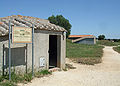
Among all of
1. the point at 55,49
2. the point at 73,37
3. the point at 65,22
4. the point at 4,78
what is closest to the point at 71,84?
the point at 4,78

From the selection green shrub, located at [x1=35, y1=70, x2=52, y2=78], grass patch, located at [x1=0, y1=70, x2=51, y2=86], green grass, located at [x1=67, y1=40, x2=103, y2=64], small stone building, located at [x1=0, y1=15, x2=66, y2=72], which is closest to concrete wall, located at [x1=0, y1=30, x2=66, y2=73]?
small stone building, located at [x1=0, y1=15, x2=66, y2=72]

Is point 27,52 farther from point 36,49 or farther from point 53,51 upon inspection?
point 53,51

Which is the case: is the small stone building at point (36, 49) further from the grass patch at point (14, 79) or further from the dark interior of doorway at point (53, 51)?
the grass patch at point (14, 79)

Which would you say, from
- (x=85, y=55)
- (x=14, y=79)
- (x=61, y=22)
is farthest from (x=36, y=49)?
(x=61, y=22)

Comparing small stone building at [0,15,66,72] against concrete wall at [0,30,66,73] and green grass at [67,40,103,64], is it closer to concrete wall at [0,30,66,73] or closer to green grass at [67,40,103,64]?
concrete wall at [0,30,66,73]

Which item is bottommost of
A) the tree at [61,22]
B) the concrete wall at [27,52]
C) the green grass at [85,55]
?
the green grass at [85,55]

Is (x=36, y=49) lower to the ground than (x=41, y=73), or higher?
higher

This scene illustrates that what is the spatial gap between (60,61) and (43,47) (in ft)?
5.23

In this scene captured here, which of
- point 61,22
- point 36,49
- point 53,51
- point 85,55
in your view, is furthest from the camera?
point 61,22

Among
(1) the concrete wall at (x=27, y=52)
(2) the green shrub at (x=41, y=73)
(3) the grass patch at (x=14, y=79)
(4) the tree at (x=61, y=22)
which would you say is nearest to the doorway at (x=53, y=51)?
(1) the concrete wall at (x=27, y=52)

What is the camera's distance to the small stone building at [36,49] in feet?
19.6

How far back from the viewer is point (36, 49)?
726 cm

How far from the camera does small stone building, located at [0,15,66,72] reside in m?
5.99

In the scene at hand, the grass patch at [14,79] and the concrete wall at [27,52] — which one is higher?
the concrete wall at [27,52]
